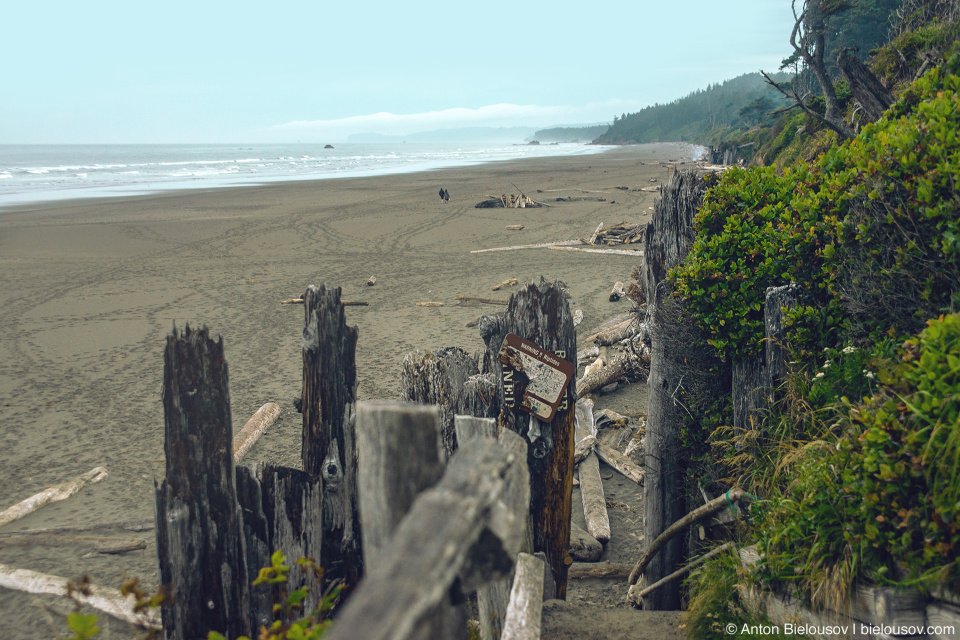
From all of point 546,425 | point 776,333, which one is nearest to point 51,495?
point 546,425

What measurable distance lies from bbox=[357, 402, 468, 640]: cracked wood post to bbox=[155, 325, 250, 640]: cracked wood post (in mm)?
1380

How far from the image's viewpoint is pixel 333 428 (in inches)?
121

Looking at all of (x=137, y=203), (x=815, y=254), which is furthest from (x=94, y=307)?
(x=137, y=203)

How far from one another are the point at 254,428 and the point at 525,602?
406 cm

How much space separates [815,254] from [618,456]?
8.66ft

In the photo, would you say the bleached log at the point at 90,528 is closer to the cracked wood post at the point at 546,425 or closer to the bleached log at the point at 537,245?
the cracked wood post at the point at 546,425

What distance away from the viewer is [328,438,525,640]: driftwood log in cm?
100

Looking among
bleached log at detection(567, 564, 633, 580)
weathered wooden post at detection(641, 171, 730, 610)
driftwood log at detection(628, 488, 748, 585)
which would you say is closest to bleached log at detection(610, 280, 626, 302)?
weathered wooden post at detection(641, 171, 730, 610)

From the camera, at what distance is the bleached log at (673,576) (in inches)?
127

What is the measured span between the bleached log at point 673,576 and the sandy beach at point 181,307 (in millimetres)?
2889

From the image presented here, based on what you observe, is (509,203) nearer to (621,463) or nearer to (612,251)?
(612,251)

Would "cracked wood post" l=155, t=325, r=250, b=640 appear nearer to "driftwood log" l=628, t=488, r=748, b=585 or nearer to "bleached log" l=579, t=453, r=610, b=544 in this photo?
"driftwood log" l=628, t=488, r=748, b=585

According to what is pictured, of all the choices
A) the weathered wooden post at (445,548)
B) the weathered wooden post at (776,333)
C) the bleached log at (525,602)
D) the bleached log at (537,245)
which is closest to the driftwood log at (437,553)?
the weathered wooden post at (445,548)

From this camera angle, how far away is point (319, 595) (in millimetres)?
2746
